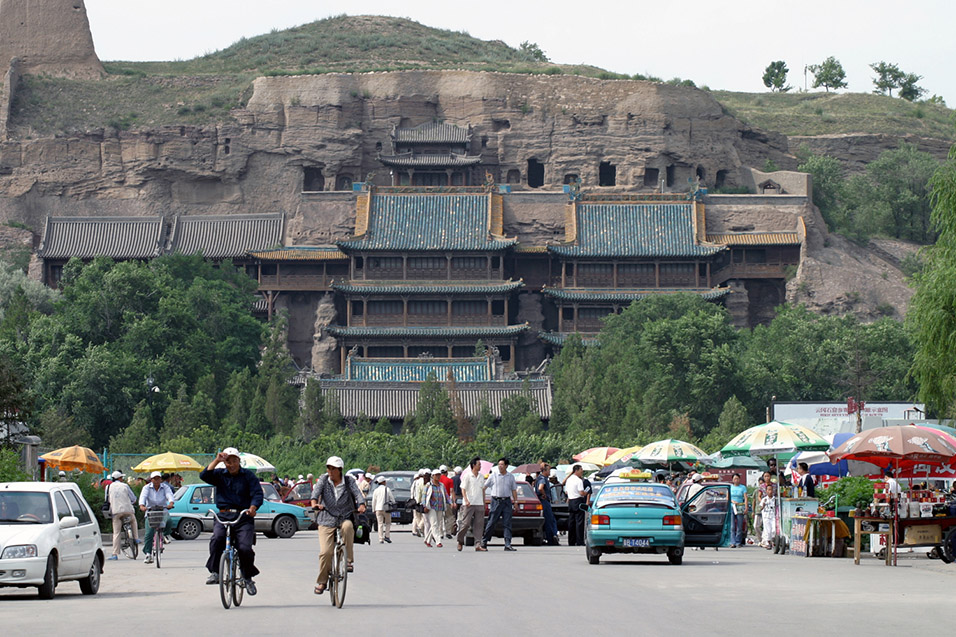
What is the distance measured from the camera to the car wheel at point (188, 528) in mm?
36562

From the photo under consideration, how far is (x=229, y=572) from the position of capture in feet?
57.8

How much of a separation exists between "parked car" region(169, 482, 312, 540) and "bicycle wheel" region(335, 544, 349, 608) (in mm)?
18221

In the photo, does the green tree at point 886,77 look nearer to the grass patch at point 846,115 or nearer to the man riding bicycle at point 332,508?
the grass patch at point 846,115

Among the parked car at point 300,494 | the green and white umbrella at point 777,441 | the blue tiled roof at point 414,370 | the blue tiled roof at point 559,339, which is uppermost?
the blue tiled roof at point 559,339

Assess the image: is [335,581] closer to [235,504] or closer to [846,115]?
[235,504]

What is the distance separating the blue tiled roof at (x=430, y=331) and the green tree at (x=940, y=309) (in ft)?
145

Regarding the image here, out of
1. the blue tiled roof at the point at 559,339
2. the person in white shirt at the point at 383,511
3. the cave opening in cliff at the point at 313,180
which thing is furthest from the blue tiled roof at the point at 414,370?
the person in white shirt at the point at 383,511

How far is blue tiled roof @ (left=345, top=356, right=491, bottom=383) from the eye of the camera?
68625mm

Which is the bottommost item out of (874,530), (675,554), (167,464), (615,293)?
(675,554)

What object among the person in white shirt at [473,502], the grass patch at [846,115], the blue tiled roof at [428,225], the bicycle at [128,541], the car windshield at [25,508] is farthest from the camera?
the grass patch at [846,115]

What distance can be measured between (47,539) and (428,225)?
5966 cm

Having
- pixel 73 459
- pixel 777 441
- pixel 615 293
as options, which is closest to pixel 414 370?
pixel 615 293

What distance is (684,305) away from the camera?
2840 inches

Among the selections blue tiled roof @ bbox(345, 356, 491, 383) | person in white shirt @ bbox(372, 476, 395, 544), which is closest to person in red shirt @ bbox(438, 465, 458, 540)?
person in white shirt @ bbox(372, 476, 395, 544)
